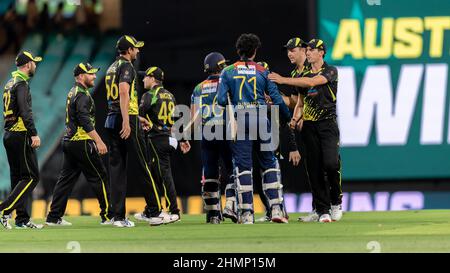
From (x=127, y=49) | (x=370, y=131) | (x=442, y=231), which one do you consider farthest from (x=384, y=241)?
(x=370, y=131)

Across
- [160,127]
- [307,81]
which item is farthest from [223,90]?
[160,127]

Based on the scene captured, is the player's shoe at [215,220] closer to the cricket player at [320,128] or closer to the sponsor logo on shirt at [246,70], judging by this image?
the cricket player at [320,128]

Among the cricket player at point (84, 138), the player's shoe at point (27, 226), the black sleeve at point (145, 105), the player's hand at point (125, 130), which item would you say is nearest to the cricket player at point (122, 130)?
the player's hand at point (125, 130)

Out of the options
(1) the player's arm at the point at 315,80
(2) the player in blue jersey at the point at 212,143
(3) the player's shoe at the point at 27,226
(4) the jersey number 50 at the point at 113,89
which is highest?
(1) the player's arm at the point at 315,80

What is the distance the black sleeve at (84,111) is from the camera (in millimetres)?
12578

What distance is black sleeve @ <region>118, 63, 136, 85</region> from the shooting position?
38.7 feet

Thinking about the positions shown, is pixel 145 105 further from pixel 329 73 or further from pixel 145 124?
pixel 329 73

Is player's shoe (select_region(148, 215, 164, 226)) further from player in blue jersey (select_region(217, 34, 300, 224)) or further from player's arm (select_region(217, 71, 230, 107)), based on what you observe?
player's arm (select_region(217, 71, 230, 107))

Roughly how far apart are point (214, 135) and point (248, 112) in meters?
0.73

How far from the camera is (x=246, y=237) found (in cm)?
1003

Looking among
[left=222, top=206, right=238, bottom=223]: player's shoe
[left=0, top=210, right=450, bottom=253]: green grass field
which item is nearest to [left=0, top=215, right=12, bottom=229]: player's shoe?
[left=0, top=210, right=450, bottom=253]: green grass field

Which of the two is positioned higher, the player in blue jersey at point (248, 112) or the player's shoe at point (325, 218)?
the player in blue jersey at point (248, 112)

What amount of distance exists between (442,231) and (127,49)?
4.24m

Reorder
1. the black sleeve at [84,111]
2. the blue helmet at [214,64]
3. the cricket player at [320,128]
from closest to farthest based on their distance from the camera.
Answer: the cricket player at [320,128] < the blue helmet at [214,64] < the black sleeve at [84,111]
